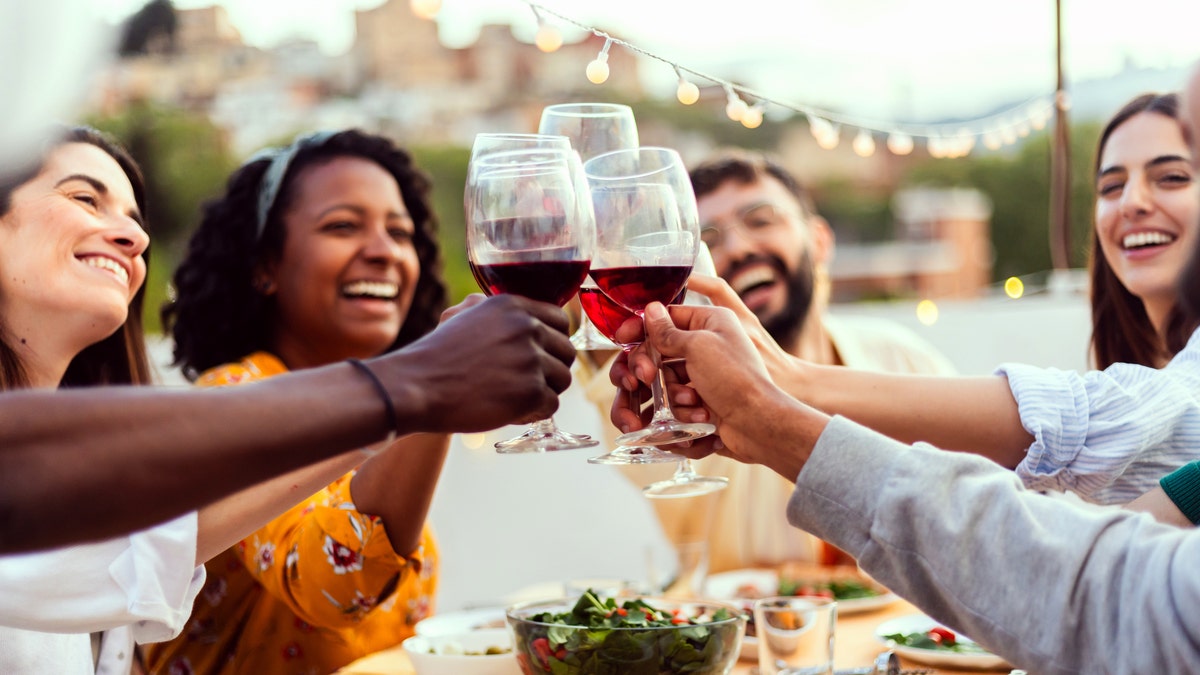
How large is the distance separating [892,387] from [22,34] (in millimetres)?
1474

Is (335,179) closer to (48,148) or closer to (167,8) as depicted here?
(48,148)

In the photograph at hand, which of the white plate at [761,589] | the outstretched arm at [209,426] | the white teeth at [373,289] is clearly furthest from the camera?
the white teeth at [373,289]

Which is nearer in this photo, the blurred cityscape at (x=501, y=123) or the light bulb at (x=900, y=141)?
the light bulb at (x=900, y=141)

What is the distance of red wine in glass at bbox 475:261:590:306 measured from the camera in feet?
4.13

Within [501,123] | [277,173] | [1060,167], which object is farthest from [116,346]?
[501,123]

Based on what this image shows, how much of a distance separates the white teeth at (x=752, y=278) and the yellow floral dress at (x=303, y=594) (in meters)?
1.35

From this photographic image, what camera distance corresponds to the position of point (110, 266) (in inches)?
73.5

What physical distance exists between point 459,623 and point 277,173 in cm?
128

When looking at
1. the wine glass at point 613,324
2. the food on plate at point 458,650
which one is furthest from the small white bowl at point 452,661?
the wine glass at point 613,324

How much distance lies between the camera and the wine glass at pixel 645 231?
1.42 metres

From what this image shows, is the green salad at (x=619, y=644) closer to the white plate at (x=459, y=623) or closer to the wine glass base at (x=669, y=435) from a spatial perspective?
the wine glass base at (x=669, y=435)

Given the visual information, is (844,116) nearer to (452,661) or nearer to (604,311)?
(604,311)

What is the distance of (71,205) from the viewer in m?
1.85

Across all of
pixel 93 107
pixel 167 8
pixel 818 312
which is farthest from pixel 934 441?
pixel 167 8
